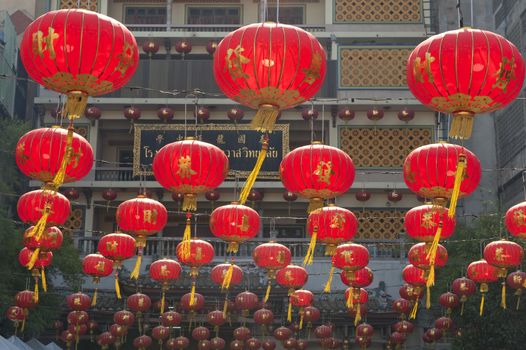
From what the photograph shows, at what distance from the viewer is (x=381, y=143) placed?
25062mm

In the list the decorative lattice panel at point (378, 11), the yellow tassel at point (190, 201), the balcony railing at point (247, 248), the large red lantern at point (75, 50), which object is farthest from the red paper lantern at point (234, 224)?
the decorative lattice panel at point (378, 11)

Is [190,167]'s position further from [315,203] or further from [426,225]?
[426,225]

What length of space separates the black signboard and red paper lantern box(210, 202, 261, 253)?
1097 centimetres

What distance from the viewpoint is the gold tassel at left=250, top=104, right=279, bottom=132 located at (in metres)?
7.84

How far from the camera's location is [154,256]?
23.1 m

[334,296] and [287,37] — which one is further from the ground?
[287,37]

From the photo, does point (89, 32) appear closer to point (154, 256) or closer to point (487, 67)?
point (487, 67)

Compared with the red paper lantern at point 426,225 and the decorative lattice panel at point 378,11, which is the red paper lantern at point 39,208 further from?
the decorative lattice panel at point 378,11

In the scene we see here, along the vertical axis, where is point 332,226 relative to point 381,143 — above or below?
below

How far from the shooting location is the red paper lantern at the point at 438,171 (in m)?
10.1

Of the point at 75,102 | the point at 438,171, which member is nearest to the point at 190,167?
the point at 75,102

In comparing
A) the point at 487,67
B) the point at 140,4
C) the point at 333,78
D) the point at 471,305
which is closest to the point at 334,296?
the point at 471,305

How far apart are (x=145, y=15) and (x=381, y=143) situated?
856 cm

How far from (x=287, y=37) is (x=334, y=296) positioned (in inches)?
622
